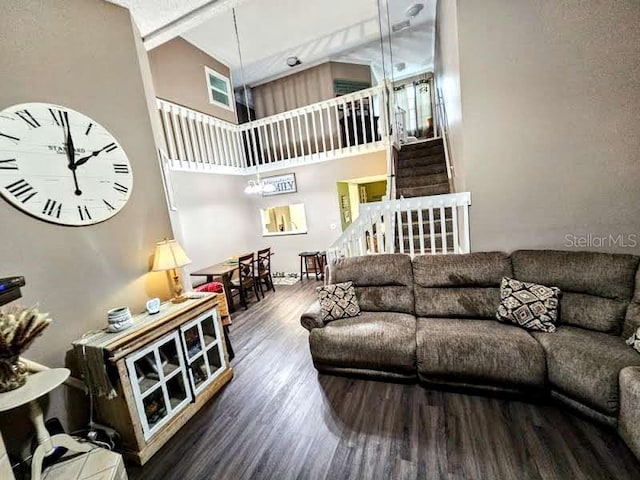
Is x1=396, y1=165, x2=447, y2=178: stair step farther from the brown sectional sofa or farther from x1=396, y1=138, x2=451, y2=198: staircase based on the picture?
Result: the brown sectional sofa

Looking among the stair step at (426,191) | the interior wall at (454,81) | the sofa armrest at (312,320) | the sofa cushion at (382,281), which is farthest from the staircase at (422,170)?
the sofa armrest at (312,320)

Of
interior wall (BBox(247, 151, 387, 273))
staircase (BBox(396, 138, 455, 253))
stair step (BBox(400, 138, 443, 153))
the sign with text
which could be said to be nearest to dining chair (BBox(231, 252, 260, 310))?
interior wall (BBox(247, 151, 387, 273))

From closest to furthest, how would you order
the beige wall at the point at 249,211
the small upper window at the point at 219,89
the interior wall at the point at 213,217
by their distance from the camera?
the interior wall at the point at 213,217
the beige wall at the point at 249,211
the small upper window at the point at 219,89

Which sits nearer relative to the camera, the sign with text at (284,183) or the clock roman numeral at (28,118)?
the clock roman numeral at (28,118)

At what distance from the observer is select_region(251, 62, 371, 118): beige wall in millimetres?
6395

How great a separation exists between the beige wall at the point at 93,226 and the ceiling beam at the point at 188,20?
294 mm

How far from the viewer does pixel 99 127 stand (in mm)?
2105

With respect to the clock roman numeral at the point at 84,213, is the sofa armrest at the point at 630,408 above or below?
below

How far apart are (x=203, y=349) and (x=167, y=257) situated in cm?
86

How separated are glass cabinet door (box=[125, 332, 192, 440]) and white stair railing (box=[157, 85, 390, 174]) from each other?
351cm

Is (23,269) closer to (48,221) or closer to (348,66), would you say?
(48,221)

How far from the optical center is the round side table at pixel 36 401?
1.20 m

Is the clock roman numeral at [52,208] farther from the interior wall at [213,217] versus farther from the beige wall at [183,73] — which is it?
the beige wall at [183,73]

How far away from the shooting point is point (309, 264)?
20.3ft
